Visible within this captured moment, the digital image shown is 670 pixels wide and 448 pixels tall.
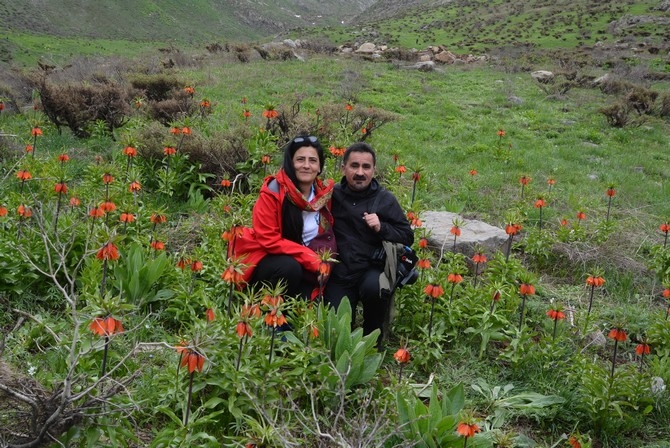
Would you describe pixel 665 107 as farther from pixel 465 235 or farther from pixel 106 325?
pixel 106 325

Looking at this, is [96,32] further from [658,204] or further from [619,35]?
[658,204]

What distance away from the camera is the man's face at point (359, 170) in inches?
160

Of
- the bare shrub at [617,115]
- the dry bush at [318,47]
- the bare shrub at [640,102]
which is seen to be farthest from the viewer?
the dry bush at [318,47]

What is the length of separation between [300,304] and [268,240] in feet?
1.69

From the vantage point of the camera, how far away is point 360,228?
4.11 meters

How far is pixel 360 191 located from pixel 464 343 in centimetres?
142

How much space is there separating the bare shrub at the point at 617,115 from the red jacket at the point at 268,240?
11.4 meters

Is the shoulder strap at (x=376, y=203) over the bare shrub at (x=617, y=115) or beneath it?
beneath

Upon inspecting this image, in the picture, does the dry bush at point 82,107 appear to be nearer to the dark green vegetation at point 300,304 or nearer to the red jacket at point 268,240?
the dark green vegetation at point 300,304

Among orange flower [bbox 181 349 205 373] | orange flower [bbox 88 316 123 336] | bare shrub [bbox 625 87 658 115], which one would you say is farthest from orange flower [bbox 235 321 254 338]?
bare shrub [bbox 625 87 658 115]

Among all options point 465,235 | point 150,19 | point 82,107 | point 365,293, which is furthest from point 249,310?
point 150,19

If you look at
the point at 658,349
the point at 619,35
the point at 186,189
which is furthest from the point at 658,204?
the point at 619,35

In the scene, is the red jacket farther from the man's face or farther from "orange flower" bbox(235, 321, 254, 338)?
"orange flower" bbox(235, 321, 254, 338)

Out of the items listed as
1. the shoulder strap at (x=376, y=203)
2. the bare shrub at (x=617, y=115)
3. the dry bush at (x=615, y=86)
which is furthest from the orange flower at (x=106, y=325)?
the dry bush at (x=615, y=86)
